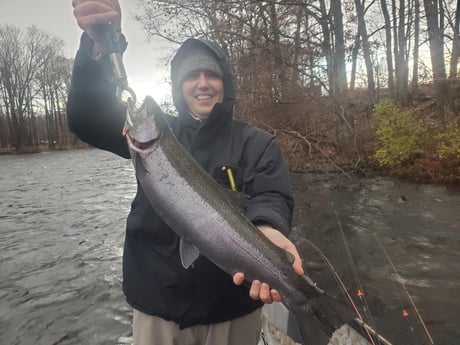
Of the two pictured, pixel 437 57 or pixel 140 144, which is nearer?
pixel 140 144

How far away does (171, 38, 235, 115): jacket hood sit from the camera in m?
2.75

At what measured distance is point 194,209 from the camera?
6.54 ft

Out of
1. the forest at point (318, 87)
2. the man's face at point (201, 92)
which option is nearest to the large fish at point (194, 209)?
the man's face at point (201, 92)

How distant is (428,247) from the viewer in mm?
8695

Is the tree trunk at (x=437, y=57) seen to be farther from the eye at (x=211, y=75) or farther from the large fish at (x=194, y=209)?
the large fish at (x=194, y=209)

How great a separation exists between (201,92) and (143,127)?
0.80 meters

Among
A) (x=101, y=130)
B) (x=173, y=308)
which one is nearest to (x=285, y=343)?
(x=173, y=308)

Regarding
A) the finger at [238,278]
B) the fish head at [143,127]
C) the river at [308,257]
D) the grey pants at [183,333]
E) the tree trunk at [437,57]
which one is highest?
the tree trunk at [437,57]

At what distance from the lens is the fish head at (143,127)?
1.99 meters

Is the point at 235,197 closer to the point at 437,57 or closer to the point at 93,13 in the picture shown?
the point at 93,13

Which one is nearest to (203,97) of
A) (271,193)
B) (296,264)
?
(271,193)

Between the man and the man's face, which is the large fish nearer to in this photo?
the man

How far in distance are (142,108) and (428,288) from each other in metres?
6.71

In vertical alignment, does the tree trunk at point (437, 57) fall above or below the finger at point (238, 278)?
above
